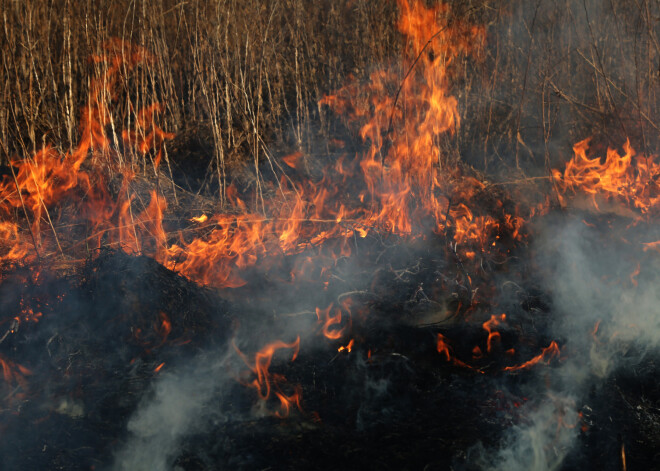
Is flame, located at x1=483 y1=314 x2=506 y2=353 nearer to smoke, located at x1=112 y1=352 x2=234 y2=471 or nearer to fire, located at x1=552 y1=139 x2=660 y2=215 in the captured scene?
smoke, located at x1=112 y1=352 x2=234 y2=471

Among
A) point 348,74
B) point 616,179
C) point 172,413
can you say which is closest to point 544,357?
point 172,413

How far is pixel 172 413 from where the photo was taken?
1.93 metres

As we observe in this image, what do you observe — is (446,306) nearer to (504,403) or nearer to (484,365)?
(484,365)

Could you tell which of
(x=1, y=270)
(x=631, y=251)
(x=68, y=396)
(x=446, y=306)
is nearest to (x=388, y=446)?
(x=446, y=306)

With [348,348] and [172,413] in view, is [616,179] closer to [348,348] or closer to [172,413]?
[348,348]

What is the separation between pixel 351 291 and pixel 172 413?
3.69ft

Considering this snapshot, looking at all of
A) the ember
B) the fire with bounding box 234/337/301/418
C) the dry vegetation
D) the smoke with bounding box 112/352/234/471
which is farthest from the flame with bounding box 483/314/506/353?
the dry vegetation

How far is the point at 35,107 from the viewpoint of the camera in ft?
12.2

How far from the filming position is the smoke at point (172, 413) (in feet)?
5.77

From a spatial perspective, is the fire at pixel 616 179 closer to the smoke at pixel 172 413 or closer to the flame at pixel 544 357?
the flame at pixel 544 357

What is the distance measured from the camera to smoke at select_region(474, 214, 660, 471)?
70.4 inches

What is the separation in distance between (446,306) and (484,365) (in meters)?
0.51

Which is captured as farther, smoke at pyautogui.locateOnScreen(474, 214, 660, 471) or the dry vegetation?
the dry vegetation

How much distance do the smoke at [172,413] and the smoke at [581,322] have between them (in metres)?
0.98
